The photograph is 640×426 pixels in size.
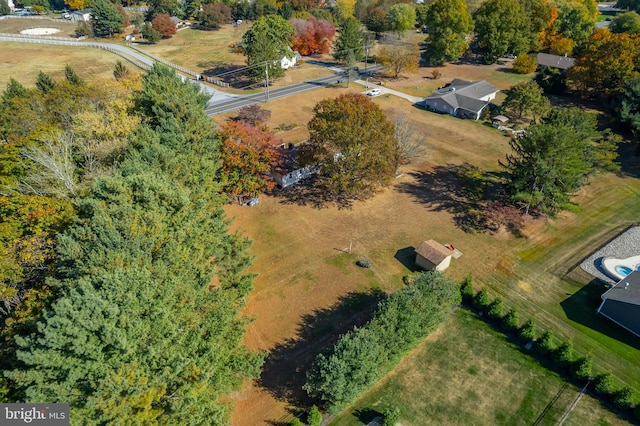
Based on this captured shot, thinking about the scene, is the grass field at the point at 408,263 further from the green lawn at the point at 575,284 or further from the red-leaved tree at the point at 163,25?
the red-leaved tree at the point at 163,25

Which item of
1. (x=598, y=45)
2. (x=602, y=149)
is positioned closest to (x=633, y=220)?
(x=602, y=149)

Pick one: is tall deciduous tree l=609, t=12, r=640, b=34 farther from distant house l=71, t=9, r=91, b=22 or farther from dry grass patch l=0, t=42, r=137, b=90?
distant house l=71, t=9, r=91, b=22

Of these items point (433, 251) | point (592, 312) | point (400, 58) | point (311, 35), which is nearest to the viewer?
point (592, 312)

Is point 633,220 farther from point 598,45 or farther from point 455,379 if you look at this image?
point 598,45

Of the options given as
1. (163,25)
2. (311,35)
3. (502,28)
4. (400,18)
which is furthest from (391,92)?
(163,25)

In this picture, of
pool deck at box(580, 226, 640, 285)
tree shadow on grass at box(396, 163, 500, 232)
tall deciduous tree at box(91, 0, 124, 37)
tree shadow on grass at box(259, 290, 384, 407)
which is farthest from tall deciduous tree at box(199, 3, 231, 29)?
pool deck at box(580, 226, 640, 285)

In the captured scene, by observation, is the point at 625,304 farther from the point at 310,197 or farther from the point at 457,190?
the point at 310,197
